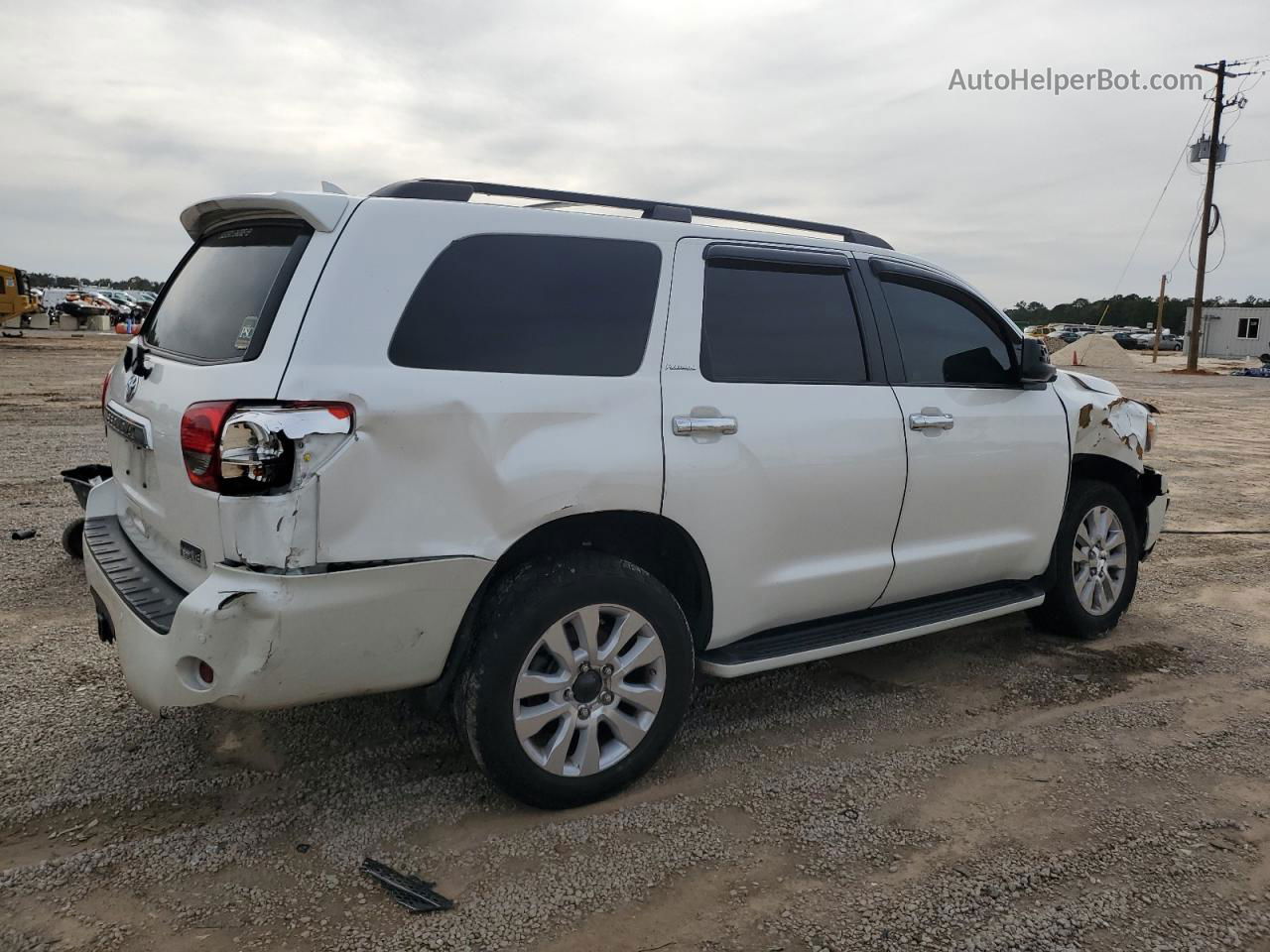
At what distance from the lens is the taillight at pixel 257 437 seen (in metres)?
2.53

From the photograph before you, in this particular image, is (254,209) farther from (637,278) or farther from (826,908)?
(826,908)

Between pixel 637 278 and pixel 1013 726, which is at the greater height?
pixel 637 278

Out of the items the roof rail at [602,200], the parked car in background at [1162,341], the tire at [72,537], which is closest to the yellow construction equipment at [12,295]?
the tire at [72,537]

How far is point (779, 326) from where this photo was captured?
3.58 m

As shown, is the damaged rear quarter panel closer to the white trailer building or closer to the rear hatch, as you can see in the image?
the rear hatch

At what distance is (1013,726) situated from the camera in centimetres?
384

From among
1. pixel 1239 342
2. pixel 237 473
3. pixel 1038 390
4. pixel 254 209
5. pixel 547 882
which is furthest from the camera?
pixel 1239 342

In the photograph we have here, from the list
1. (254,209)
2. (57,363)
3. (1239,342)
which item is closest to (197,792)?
(254,209)

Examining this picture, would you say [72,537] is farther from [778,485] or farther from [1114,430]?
[1114,430]

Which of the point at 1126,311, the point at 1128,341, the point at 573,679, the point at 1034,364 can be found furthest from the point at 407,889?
the point at 1126,311

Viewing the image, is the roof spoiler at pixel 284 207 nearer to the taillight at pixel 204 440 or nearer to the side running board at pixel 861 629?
the taillight at pixel 204 440

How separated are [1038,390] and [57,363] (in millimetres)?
22135

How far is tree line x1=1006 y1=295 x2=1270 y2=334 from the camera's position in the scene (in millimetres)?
68562

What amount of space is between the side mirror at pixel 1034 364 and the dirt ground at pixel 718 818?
1.36 metres
